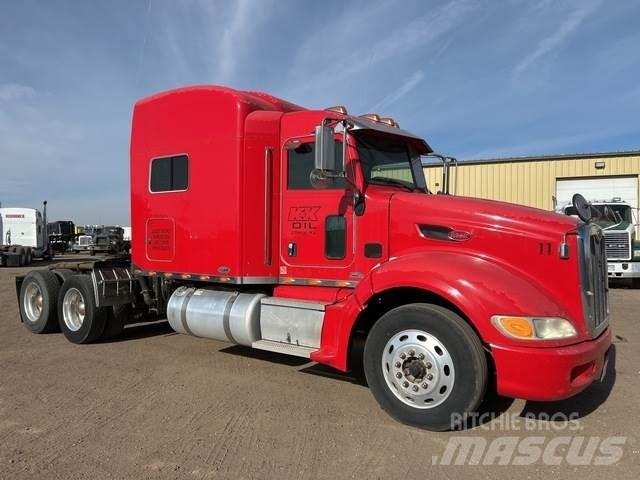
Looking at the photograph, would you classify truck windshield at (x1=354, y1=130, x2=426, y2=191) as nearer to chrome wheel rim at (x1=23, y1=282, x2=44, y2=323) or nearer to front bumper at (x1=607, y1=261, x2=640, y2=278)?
chrome wheel rim at (x1=23, y1=282, x2=44, y2=323)

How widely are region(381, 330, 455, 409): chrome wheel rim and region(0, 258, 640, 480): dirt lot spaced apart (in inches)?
11.3

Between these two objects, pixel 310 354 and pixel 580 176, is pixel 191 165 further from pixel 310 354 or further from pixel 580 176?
pixel 580 176

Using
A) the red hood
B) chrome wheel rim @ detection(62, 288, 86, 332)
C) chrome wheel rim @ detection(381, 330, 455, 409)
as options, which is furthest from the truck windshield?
chrome wheel rim @ detection(62, 288, 86, 332)

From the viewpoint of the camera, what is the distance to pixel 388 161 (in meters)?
5.34

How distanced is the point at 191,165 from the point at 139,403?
2832 millimetres

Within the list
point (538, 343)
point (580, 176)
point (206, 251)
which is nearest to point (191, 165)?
point (206, 251)

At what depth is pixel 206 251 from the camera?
19.5 feet

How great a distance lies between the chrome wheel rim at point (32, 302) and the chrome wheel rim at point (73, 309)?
89cm

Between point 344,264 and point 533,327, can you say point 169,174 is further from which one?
point 533,327

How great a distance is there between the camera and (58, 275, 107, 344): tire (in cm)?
696

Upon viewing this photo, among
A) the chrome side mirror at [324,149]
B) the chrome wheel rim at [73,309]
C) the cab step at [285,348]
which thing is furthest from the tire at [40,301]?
the chrome side mirror at [324,149]

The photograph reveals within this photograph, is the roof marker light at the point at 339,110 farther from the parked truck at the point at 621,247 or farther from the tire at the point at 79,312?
the parked truck at the point at 621,247

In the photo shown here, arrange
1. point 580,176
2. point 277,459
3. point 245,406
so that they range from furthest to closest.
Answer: point 580,176
point 245,406
point 277,459

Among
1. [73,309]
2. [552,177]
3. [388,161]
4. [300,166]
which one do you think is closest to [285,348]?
[300,166]
